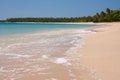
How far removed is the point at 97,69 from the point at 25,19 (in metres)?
192

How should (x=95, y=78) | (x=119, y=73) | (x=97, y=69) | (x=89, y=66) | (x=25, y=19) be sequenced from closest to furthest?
(x=95, y=78) < (x=119, y=73) < (x=97, y=69) < (x=89, y=66) < (x=25, y=19)

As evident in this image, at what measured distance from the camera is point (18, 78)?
441 cm

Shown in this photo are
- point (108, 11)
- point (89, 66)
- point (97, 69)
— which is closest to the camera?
point (97, 69)

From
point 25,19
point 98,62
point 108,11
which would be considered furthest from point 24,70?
point 25,19

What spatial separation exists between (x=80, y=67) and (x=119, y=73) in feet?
3.74

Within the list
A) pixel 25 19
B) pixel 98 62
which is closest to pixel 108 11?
pixel 98 62

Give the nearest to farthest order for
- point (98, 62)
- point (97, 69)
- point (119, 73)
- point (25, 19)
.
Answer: point (119, 73) < point (97, 69) < point (98, 62) < point (25, 19)

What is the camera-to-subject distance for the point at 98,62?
5852 mm

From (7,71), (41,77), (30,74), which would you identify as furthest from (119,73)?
(7,71)

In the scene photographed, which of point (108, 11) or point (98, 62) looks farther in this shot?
point (108, 11)

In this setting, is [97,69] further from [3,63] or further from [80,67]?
[3,63]

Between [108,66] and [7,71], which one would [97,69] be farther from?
[7,71]

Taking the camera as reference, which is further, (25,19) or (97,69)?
(25,19)

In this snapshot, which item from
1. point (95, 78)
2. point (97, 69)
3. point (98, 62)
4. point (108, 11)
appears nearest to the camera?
point (95, 78)
